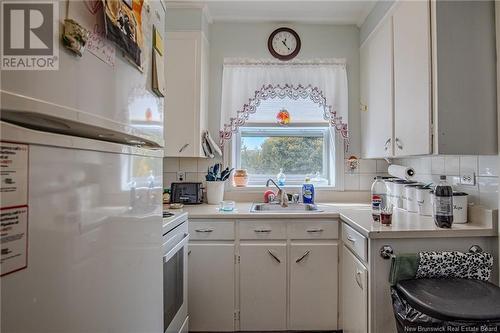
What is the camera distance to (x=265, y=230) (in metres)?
1.92

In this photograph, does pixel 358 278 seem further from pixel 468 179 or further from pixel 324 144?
pixel 324 144

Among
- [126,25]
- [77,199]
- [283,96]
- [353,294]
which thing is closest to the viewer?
[77,199]

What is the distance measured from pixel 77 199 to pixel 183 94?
1.82m

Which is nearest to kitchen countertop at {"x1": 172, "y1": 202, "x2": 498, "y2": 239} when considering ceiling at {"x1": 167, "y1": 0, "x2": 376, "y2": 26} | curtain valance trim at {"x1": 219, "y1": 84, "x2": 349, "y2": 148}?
curtain valance trim at {"x1": 219, "y1": 84, "x2": 349, "y2": 148}

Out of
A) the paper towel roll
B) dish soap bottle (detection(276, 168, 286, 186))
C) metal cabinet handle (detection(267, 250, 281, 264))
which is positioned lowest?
metal cabinet handle (detection(267, 250, 281, 264))

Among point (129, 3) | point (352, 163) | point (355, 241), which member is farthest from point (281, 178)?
point (129, 3)

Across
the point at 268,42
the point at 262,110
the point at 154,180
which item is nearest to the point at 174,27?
the point at 268,42

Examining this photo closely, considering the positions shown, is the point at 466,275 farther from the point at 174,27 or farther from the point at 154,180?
the point at 174,27

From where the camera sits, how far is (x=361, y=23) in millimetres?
2441

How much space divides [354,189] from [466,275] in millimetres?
1211

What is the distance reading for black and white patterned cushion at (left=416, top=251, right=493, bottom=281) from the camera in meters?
1.33

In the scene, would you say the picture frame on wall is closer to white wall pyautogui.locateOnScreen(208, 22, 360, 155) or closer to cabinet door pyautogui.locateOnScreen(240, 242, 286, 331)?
cabinet door pyautogui.locateOnScreen(240, 242, 286, 331)

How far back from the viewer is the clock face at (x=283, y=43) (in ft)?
8.11

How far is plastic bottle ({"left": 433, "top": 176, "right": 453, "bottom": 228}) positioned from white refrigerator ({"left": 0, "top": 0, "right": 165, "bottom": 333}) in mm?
1446
